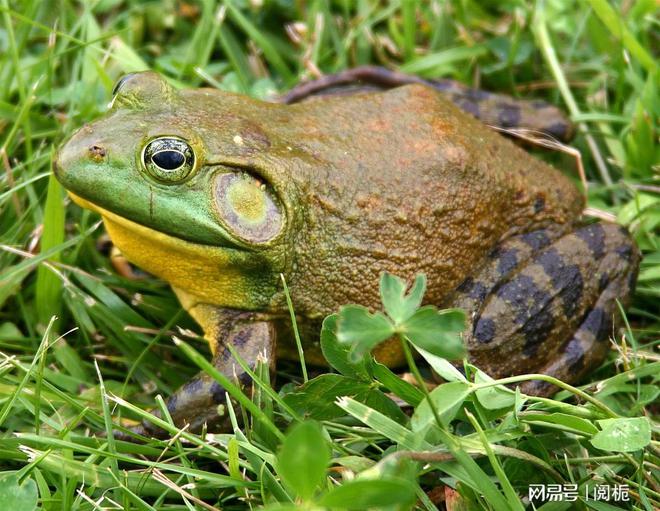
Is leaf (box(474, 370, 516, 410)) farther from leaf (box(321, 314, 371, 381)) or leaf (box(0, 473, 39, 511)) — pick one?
leaf (box(0, 473, 39, 511))

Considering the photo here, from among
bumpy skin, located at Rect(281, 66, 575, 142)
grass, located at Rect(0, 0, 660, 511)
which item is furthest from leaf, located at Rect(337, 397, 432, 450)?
bumpy skin, located at Rect(281, 66, 575, 142)

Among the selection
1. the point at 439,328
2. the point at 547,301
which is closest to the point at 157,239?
the point at 439,328

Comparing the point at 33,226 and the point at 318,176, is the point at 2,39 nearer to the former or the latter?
the point at 33,226

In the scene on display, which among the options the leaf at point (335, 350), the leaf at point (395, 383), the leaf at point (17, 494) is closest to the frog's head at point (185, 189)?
the leaf at point (335, 350)

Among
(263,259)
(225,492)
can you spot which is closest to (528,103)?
(263,259)

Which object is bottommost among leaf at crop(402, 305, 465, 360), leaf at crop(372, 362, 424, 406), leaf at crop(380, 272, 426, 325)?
leaf at crop(372, 362, 424, 406)

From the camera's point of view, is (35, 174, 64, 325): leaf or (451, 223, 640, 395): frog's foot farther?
(35, 174, 64, 325): leaf

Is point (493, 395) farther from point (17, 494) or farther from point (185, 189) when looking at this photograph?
point (17, 494)

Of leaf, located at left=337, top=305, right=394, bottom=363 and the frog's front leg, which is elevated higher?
leaf, located at left=337, top=305, right=394, bottom=363
